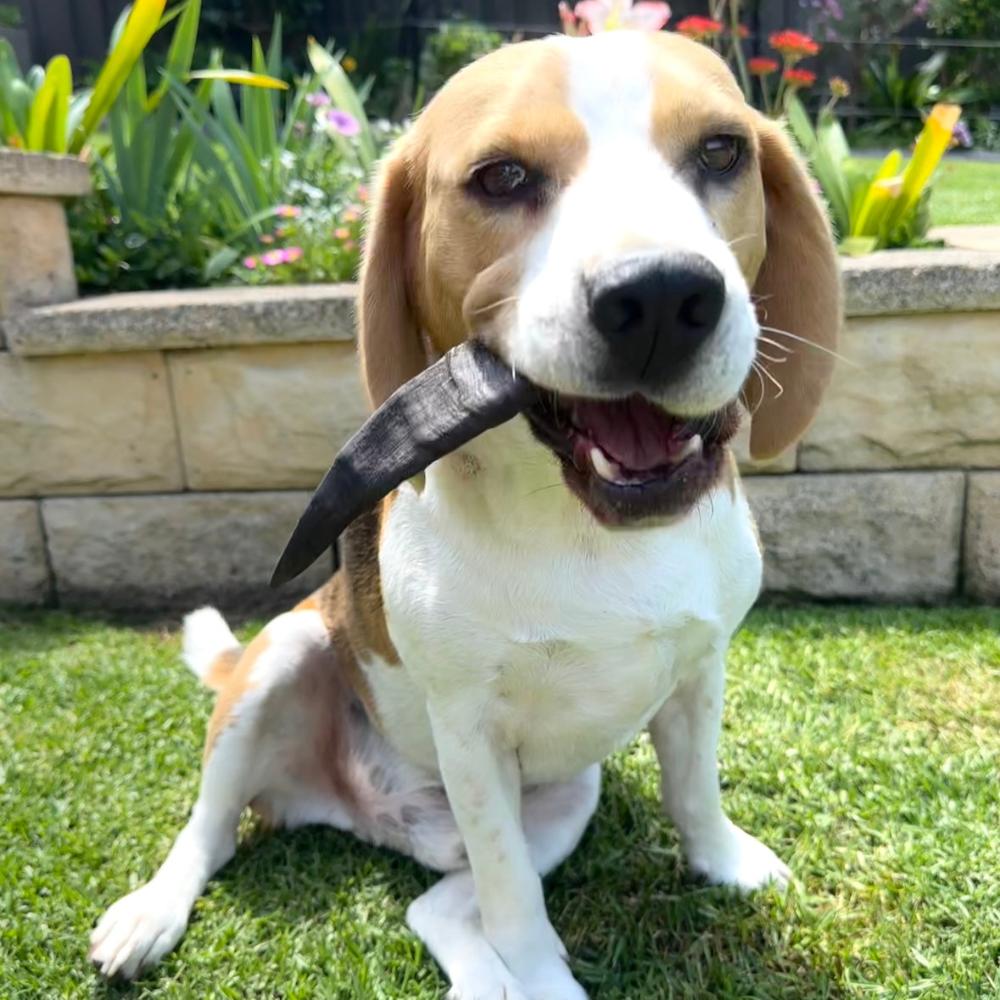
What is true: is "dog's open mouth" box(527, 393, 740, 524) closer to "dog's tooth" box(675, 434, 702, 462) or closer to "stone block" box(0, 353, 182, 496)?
"dog's tooth" box(675, 434, 702, 462)

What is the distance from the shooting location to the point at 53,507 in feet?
12.4

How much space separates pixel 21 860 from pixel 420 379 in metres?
1.59

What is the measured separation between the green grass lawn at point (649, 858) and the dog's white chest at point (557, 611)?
0.51 meters

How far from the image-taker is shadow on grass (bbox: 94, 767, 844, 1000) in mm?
1969

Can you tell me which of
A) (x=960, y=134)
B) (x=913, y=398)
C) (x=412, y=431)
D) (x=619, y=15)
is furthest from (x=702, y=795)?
(x=960, y=134)

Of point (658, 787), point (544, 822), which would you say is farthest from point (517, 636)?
point (658, 787)

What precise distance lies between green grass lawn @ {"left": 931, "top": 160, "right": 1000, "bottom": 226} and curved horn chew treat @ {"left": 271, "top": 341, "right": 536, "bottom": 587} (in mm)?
4323

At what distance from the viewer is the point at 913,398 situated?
344cm

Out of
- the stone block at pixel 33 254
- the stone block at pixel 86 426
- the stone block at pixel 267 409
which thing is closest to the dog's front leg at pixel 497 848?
the stone block at pixel 267 409

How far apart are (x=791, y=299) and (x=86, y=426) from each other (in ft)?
8.95

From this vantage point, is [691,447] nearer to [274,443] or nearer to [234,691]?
[234,691]

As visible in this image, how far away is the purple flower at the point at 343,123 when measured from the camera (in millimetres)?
4477

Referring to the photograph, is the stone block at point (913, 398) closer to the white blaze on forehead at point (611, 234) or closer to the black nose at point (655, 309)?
the white blaze on forehead at point (611, 234)

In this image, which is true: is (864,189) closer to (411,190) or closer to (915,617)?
(915,617)
